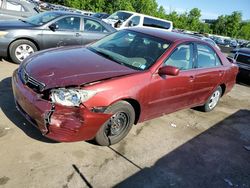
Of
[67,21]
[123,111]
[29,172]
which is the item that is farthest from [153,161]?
[67,21]

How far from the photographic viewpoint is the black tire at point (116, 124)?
3.91 meters

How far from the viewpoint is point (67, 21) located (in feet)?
27.0

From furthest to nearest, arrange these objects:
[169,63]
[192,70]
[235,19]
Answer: [235,19], [192,70], [169,63]

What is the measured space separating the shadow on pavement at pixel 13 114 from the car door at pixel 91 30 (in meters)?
3.27

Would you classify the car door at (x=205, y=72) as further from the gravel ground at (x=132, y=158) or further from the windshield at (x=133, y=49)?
the windshield at (x=133, y=49)

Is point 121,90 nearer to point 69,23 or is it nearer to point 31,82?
point 31,82

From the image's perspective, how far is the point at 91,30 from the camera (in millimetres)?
8766

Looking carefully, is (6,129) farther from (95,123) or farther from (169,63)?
(169,63)

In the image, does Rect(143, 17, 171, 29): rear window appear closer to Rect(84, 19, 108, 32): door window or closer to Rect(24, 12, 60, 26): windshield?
Rect(84, 19, 108, 32): door window

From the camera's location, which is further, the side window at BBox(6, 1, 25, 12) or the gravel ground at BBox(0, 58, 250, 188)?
the side window at BBox(6, 1, 25, 12)

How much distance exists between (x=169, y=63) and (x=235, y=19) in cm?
7629

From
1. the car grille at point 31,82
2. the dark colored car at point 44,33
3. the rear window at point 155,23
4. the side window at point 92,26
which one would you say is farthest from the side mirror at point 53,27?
the rear window at point 155,23

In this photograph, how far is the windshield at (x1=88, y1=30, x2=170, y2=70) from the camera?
455cm

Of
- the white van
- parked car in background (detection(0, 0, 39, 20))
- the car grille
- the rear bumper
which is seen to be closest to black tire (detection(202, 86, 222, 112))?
the rear bumper
